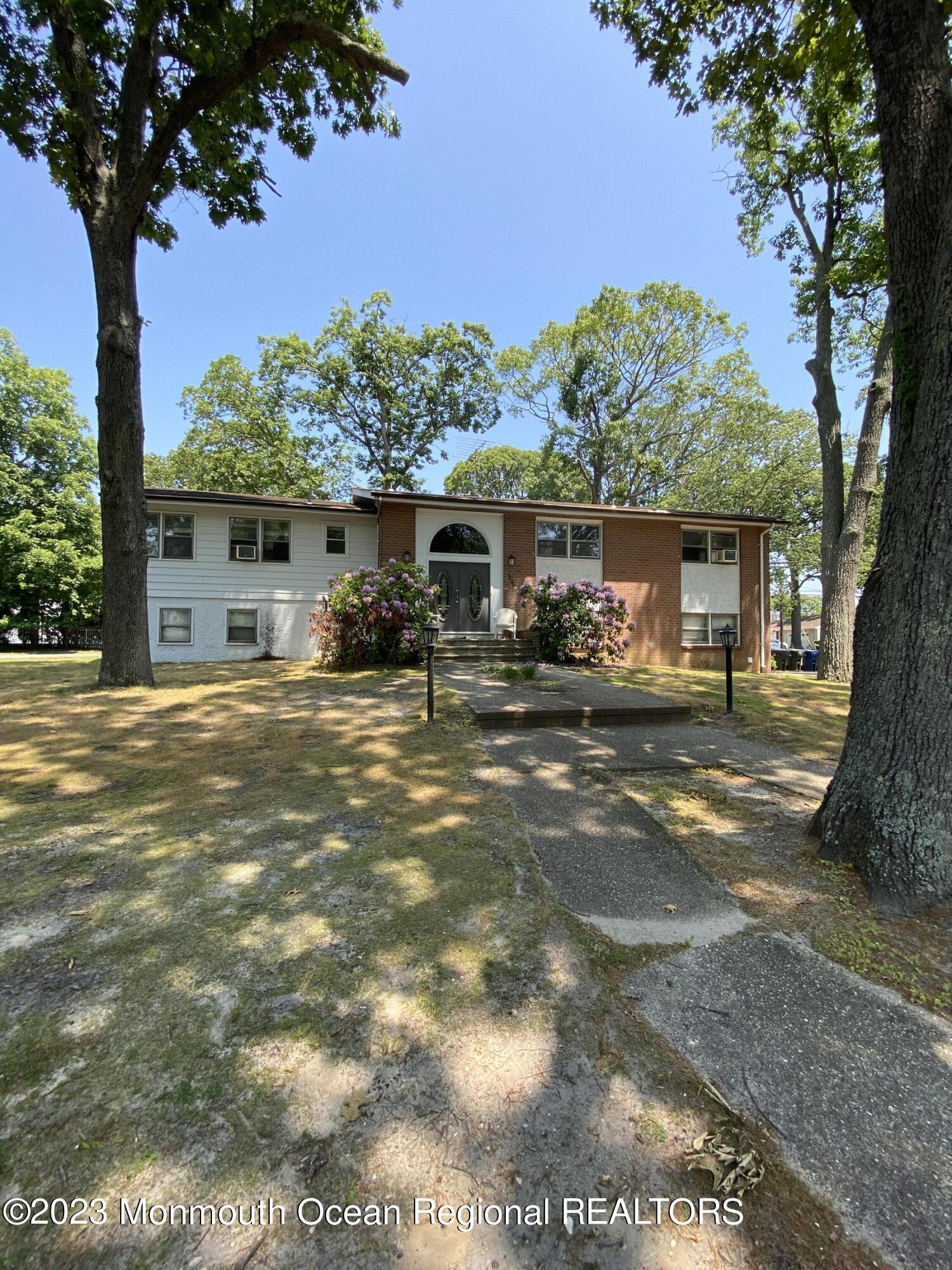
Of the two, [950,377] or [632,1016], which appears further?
[950,377]

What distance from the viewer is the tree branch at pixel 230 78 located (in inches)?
274

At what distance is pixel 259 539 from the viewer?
43.9ft

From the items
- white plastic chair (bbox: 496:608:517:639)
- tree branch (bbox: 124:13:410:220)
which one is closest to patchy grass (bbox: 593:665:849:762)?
white plastic chair (bbox: 496:608:517:639)

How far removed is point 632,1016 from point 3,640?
82.1 feet

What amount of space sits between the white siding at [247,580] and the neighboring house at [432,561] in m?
0.03

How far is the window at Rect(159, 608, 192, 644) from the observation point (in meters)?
12.8

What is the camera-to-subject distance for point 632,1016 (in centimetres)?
175

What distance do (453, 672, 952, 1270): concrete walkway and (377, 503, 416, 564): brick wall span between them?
10.3 m

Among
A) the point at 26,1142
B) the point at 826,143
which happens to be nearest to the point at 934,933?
the point at 26,1142

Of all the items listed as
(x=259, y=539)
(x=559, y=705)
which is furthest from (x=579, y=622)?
(x=259, y=539)

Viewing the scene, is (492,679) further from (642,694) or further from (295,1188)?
(295,1188)

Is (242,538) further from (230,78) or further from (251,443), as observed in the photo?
(251,443)

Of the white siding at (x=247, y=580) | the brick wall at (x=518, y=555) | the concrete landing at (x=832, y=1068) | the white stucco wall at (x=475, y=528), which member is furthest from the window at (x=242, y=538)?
the concrete landing at (x=832, y=1068)

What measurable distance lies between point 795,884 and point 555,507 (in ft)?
38.8
